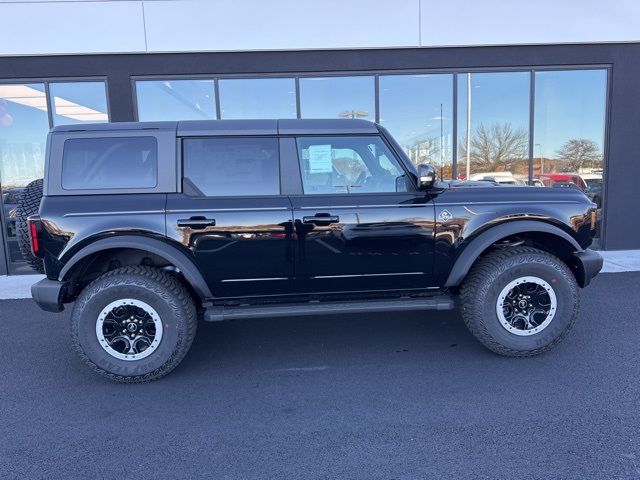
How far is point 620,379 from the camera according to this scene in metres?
3.10

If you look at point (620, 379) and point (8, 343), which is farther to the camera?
point (8, 343)

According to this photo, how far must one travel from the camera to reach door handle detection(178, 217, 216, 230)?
3.22 meters

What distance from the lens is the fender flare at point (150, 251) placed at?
3.14m

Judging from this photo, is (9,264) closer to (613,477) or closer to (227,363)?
(227,363)

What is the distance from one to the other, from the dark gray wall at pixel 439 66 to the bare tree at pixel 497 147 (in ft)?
3.58

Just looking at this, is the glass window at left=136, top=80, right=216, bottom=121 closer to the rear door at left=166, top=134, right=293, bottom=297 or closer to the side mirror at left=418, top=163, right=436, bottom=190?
the rear door at left=166, top=134, right=293, bottom=297

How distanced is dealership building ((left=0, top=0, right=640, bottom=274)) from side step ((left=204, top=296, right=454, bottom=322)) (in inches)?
184

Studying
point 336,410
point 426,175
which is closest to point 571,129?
point 426,175

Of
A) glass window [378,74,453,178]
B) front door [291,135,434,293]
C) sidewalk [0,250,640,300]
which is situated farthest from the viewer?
glass window [378,74,453,178]

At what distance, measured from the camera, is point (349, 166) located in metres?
3.52

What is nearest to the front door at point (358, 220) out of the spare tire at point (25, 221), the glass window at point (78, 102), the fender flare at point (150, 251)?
the fender flare at point (150, 251)

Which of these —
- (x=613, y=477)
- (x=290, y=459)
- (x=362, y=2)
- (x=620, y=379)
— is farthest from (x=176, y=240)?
(x=362, y=2)

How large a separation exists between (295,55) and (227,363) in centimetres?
529

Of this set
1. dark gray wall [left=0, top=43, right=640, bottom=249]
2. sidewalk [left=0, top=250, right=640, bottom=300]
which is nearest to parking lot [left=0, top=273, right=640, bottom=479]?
sidewalk [left=0, top=250, right=640, bottom=300]
